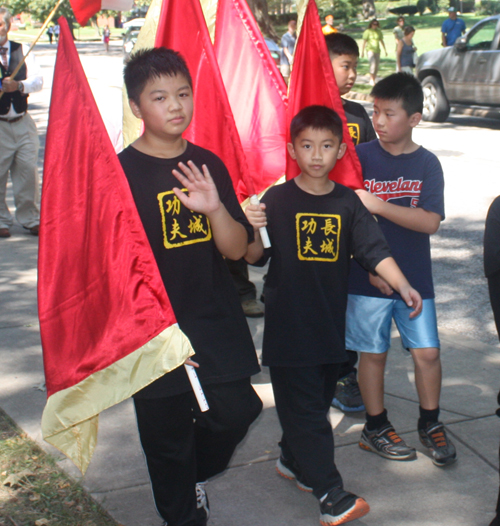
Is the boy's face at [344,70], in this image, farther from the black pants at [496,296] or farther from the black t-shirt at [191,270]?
the black pants at [496,296]

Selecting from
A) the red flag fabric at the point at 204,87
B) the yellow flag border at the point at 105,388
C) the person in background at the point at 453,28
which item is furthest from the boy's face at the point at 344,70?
the person in background at the point at 453,28

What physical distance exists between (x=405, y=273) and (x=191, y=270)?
1.21 meters

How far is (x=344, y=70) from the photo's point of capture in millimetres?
4191

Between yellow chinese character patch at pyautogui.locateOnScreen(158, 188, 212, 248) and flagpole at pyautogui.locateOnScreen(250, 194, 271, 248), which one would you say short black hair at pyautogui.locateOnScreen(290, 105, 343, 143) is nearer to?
flagpole at pyautogui.locateOnScreen(250, 194, 271, 248)

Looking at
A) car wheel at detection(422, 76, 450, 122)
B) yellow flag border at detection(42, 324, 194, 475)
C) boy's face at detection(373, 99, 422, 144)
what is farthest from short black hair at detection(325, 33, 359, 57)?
car wheel at detection(422, 76, 450, 122)

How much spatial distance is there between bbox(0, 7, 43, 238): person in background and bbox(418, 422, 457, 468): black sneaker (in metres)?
5.25

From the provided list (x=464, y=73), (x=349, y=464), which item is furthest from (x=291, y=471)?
(x=464, y=73)

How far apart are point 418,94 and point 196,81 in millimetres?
1066

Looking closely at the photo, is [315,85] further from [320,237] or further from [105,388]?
[105,388]

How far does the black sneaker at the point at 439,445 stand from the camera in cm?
345

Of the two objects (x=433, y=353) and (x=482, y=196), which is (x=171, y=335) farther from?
(x=482, y=196)

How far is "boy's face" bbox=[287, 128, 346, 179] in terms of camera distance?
10.1ft

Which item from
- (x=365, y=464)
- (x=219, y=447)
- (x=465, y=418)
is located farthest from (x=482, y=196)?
(x=219, y=447)

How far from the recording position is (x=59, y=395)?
2592 millimetres
